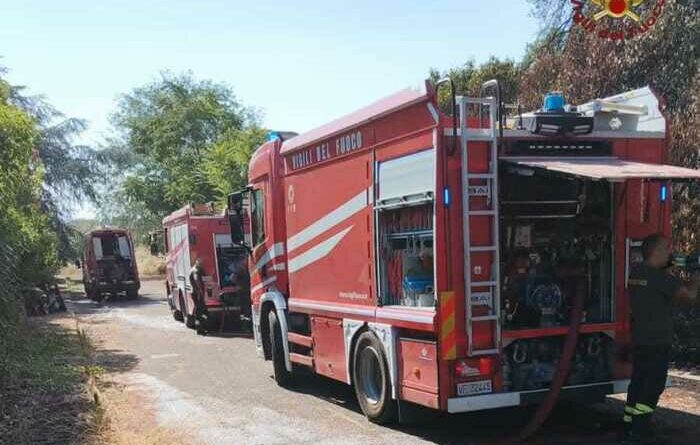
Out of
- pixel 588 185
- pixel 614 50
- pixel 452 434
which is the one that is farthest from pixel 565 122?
pixel 614 50

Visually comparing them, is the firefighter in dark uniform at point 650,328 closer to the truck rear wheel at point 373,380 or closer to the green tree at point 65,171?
the truck rear wheel at point 373,380

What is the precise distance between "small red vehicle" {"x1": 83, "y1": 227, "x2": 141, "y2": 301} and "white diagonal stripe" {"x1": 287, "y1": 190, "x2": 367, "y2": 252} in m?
20.9

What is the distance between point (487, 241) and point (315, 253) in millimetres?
2865

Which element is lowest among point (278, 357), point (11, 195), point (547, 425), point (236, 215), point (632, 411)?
point (547, 425)

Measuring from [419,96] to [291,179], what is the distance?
3.41m

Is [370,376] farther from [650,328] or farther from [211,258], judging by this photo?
[211,258]

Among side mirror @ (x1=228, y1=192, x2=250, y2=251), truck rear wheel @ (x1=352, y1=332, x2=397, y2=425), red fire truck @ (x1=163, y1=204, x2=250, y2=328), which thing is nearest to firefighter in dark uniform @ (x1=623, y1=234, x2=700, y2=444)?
truck rear wheel @ (x1=352, y1=332, x2=397, y2=425)

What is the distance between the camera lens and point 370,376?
7.32 metres

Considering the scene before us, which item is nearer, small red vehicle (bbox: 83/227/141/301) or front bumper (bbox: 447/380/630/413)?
front bumper (bbox: 447/380/630/413)

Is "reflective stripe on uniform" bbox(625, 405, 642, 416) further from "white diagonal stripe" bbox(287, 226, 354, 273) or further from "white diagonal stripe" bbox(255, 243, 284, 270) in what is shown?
"white diagonal stripe" bbox(255, 243, 284, 270)

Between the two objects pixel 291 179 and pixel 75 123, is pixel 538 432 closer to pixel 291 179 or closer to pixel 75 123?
pixel 291 179

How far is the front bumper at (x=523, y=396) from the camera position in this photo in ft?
19.3

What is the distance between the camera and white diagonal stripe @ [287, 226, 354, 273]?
307 inches

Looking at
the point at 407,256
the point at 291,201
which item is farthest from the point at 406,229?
the point at 291,201
